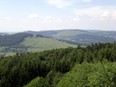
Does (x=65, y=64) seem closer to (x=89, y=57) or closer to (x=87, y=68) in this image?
(x=89, y=57)

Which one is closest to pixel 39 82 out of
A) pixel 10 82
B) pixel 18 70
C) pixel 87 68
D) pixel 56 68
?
pixel 87 68

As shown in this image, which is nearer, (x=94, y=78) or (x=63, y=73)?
(x=94, y=78)

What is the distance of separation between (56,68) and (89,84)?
10680cm

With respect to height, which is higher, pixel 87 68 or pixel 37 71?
pixel 87 68

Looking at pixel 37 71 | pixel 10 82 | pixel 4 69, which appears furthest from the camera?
pixel 37 71

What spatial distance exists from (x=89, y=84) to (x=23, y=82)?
7455cm

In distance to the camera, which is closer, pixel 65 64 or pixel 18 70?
pixel 18 70

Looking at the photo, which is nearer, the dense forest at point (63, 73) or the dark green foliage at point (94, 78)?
the dark green foliage at point (94, 78)

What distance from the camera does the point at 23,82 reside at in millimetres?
143625

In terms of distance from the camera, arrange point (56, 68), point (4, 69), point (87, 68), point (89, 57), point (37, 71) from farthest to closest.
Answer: point (89, 57) < point (56, 68) < point (37, 71) < point (4, 69) < point (87, 68)

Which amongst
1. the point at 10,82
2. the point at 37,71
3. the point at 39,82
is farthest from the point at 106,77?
the point at 37,71

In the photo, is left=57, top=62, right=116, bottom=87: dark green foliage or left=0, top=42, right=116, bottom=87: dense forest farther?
left=0, top=42, right=116, bottom=87: dense forest

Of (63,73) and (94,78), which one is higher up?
(94,78)

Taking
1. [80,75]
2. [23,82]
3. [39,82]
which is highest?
[80,75]
